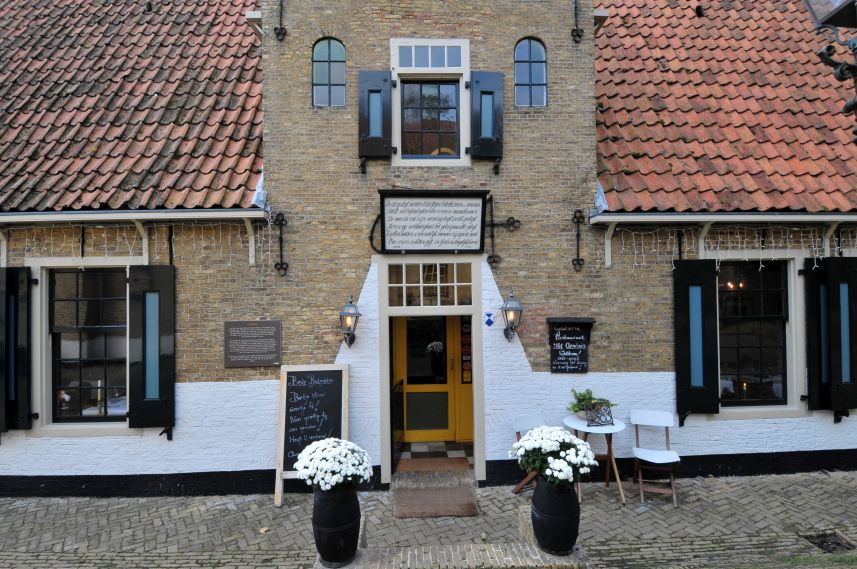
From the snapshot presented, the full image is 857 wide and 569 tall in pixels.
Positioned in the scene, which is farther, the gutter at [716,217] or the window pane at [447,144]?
the window pane at [447,144]

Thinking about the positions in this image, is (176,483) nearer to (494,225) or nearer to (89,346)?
(89,346)

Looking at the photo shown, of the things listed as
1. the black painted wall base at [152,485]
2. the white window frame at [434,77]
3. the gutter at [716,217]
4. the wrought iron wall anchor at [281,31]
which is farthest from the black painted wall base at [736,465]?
the wrought iron wall anchor at [281,31]

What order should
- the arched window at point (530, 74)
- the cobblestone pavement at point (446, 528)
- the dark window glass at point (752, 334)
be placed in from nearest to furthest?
1. the cobblestone pavement at point (446, 528)
2. the arched window at point (530, 74)
3. the dark window glass at point (752, 334)

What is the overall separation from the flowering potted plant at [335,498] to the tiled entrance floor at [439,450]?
315cm

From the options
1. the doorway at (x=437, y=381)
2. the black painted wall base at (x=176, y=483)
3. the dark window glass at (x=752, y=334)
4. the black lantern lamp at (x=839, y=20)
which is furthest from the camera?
the doorway at (x=437, y=381)

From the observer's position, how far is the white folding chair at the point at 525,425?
21.3ft

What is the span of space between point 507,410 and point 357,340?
2.23m

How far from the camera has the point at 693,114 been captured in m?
7.78

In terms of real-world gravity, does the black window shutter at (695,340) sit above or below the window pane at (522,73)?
below

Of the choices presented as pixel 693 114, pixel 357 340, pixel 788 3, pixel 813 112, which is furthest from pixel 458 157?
pixel 788 3

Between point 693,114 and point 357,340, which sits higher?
point 693,114

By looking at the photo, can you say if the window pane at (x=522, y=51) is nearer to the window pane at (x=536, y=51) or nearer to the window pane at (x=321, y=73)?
the window pane at (x=536, y=51)

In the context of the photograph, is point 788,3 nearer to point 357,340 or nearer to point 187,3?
point 357,340

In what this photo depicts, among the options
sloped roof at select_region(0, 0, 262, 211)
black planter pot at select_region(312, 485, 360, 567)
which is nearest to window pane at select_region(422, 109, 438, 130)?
sloped roof at select_region(0, 0, 262, 211)
